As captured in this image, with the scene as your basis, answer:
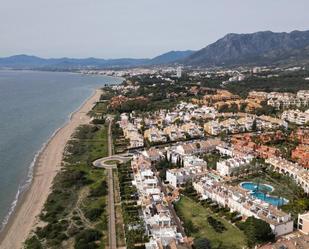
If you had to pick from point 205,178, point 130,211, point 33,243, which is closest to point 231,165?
point 205,178

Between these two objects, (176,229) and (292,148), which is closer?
(176,229)

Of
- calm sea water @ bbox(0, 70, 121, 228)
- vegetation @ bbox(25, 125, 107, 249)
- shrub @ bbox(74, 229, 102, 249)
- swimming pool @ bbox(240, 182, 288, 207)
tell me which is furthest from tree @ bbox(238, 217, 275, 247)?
calm sea water @ bbox(0, 70, 121, 228)

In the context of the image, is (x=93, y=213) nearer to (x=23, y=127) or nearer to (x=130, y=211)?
(x=130, y=211)

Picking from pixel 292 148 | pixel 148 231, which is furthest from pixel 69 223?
pixel 292 148

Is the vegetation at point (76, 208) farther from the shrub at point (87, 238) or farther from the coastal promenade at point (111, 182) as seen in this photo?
the coastal promenade at point (111, 182)

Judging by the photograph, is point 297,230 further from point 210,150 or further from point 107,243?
point 210,150

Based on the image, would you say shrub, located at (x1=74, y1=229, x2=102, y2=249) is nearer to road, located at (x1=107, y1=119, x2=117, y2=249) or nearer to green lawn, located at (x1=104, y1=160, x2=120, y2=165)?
road, located at (x1=107, y1=119, x2=117, y2=249)
